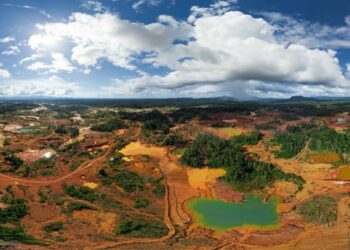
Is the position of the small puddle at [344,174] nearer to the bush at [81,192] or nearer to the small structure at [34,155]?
the bush at [81,192]

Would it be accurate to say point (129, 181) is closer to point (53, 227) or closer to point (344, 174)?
point (53, 227)

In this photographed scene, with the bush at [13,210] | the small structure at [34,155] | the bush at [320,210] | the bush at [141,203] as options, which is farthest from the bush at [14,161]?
the bush at [320,210]

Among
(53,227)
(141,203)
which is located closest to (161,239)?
(141,203)

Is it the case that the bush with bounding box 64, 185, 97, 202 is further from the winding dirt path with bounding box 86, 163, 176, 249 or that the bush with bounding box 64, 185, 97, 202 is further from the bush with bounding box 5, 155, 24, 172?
the bush with bounding box 5, 155, 24, 172

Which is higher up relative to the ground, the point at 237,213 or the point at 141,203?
the point at 141,203

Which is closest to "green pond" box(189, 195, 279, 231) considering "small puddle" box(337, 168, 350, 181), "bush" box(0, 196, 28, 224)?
"small puddle" box(337, 168, 350, 181)

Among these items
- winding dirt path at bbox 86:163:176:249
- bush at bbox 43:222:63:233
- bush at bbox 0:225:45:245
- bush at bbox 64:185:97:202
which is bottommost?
winding dirt path at bbox 86:163:176:249
